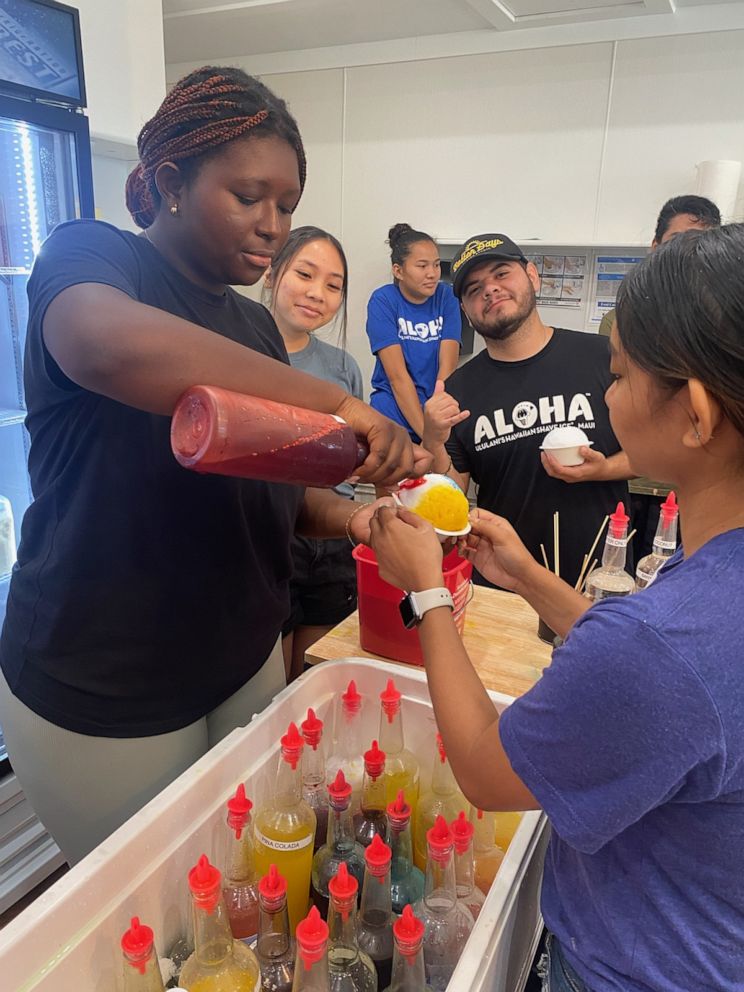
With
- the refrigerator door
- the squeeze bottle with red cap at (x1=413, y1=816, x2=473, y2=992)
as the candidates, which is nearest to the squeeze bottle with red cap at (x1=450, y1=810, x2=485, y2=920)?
the squeeze bottle with red cap at (x1=413, y1=816, x2=473, y2=992)

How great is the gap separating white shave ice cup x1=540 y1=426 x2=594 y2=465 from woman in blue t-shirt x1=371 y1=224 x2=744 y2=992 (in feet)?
4.14

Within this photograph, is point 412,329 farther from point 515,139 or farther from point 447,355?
point 515,139

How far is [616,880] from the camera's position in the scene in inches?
28.4

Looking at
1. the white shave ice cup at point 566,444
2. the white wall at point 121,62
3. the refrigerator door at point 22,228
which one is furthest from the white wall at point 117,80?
the white shave ice cup at point 566,444

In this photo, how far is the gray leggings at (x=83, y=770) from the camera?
101 centimetres

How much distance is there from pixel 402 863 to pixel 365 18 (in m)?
4.45

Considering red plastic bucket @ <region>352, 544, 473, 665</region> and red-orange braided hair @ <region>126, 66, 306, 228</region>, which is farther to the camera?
red plastic bucket @ <region>352, 544, 473, 665</region>

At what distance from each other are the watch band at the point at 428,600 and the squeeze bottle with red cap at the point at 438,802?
0.72 ft

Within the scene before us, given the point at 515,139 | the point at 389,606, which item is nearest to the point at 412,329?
the point at 515,139

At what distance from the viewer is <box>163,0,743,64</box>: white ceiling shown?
3.61m

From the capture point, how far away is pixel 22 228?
206 cm

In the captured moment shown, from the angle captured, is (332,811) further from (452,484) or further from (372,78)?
(372,78)

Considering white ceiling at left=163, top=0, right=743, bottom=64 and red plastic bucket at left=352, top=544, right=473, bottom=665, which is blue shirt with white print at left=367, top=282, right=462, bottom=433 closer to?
white ceiling at left=163, top=0, right=743, bottom=64

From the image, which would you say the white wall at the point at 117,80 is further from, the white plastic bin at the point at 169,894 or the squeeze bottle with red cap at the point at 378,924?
the squeeze bottle with red cap at the point at 378,924
